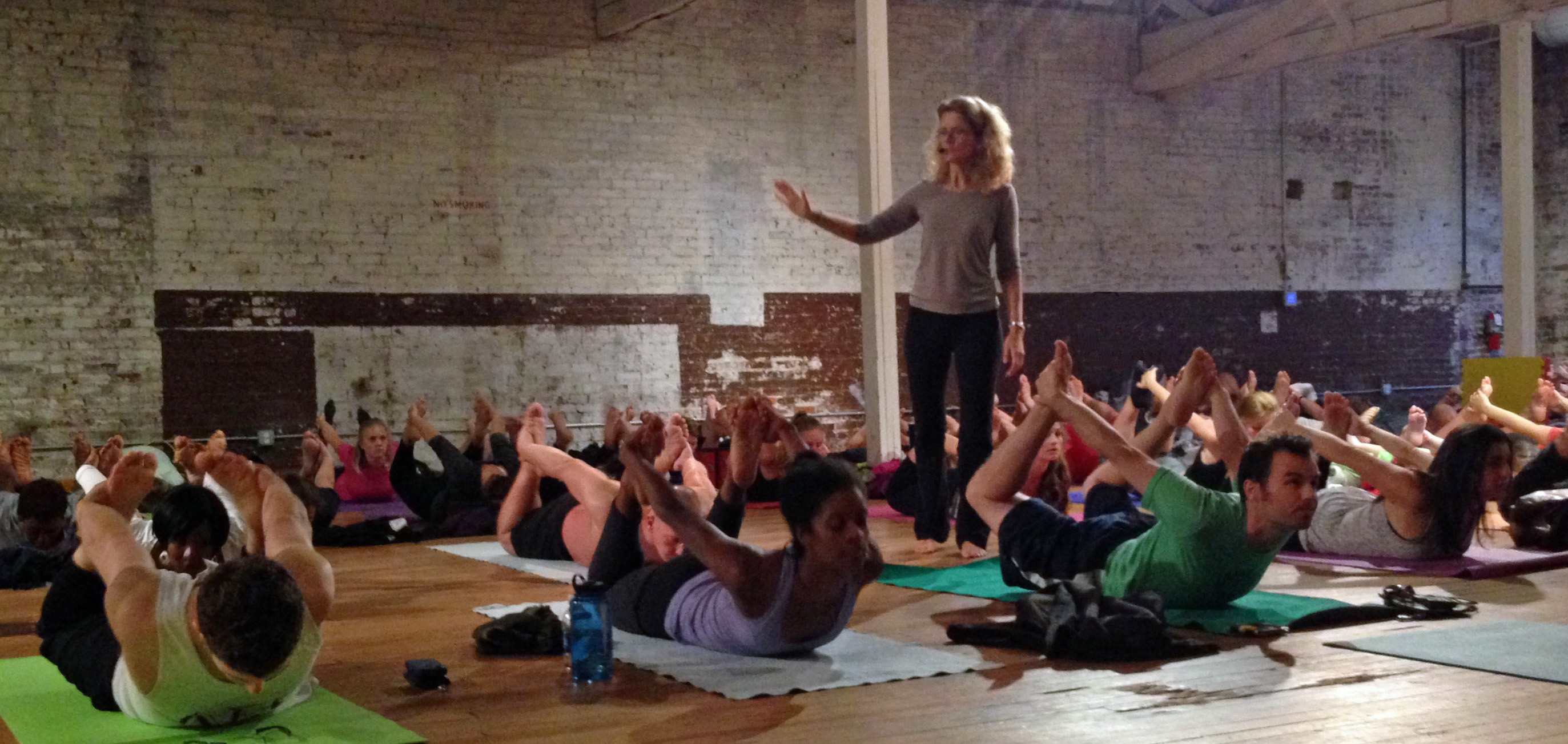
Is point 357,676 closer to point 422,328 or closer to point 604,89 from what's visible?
point 422,328

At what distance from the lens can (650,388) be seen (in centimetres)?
1126

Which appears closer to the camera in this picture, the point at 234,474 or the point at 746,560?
the point at 234,474

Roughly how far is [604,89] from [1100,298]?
4.91 meters

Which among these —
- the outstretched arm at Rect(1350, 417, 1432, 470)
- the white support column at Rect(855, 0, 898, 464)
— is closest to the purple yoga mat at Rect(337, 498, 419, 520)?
the white support column at Rect(855, 0, 898, 464)

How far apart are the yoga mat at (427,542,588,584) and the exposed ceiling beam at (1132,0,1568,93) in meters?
7.79

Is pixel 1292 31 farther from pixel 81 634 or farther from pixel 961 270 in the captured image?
pixel 81 634

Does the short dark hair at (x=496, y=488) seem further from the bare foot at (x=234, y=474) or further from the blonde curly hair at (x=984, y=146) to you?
the bare foot at (x=234, y=474)

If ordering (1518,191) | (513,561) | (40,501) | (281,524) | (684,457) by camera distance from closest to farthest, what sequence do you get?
(281,524), (684,457), (40,501), (513,561), (1518,191)

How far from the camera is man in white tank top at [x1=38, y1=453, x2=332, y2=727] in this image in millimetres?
2584

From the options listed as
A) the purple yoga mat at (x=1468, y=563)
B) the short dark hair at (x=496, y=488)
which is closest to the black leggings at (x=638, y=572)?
the purple yoga mat at (x=1468, y=563)

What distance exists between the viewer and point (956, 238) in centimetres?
527

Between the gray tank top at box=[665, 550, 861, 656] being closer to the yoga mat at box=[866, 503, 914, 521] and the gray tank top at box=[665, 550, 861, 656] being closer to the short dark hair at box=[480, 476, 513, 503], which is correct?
the yoga mat at box=[866, 503, 914, 521]

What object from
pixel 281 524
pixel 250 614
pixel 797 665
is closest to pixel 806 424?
pixel 797 665

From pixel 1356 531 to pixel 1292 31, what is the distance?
7404 millimetres
